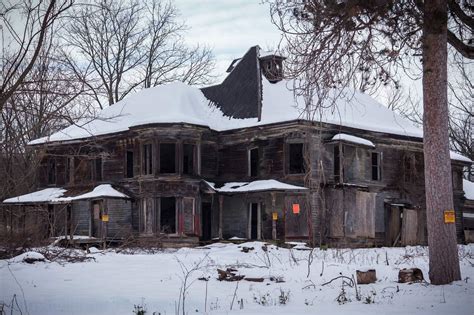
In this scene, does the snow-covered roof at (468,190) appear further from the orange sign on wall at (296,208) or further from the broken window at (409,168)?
the orange sign on wall at (296,208)

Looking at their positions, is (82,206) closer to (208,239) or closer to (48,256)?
(208,239)

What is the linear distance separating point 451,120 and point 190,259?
113 ft

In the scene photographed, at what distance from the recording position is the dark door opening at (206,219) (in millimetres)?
33094

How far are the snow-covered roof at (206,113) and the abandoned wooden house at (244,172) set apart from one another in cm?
8

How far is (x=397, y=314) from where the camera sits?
374 inches

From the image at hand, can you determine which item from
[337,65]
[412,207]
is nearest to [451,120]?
[412,207]

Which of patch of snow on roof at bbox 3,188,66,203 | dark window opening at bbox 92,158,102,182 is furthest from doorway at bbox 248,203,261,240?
patch of snow on roof at bbox 3,188,66,203

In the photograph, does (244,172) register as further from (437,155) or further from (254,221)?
(437,155)

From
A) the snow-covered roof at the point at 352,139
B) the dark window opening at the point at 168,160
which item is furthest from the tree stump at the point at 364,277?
the dark window opening at the point at 168,160

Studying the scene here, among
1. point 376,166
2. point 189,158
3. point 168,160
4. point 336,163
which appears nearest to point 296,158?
point 336,163

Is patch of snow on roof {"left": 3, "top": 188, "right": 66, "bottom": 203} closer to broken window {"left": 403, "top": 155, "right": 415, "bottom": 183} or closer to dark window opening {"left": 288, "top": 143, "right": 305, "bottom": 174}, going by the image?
dark window opening {"left": 288, "top": 143, "right": 305, "bottom": 174}

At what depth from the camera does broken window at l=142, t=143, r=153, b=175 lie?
31234mm

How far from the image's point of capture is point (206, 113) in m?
34.0

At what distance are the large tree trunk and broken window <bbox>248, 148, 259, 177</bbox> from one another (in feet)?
66.2
